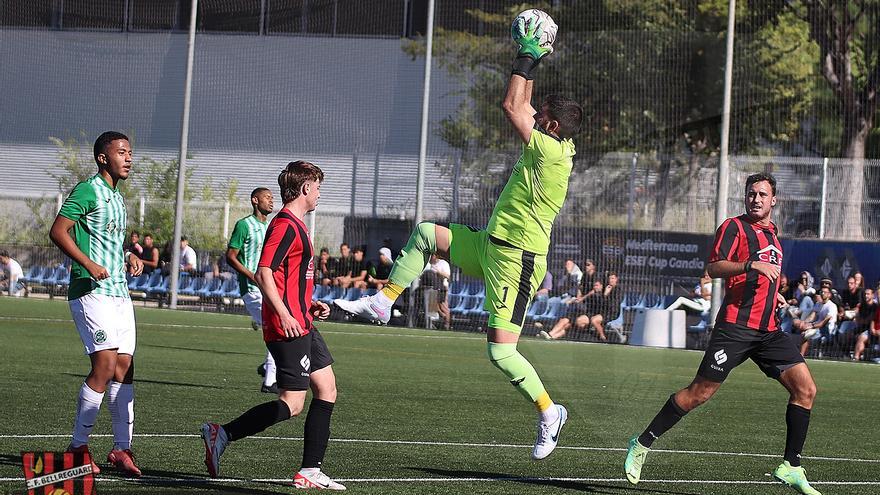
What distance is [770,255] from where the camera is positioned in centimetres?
895

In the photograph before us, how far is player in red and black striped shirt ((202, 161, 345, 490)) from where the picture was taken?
7.86 m

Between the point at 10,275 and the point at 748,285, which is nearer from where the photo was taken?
the point at 748,285

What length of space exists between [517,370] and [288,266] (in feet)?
5.80

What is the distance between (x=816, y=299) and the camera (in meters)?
26.8

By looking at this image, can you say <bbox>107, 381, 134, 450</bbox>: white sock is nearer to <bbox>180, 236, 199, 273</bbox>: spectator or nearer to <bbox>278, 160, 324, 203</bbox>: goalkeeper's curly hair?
<bbox>278, 160, 324, 203</bbox>: goalkeeper's curly hair

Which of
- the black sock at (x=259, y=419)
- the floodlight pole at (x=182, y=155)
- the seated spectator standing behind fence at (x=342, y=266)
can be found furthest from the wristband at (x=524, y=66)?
the floodlight pole at (x=182, y=155)

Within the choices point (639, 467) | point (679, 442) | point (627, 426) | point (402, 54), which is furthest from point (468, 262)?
point (402, 54)

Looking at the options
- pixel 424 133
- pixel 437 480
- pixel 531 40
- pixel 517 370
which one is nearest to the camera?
pixel 531 40

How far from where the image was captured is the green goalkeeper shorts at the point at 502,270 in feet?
28.3

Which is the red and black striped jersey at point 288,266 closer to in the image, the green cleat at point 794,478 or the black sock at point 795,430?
the green cleat at point 794,478

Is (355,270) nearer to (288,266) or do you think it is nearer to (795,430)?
(795,430)

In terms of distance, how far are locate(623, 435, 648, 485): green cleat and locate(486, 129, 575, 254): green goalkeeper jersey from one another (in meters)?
1.53

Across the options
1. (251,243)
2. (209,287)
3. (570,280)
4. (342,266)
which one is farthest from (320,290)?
(251,243)

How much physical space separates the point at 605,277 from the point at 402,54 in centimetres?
1044
